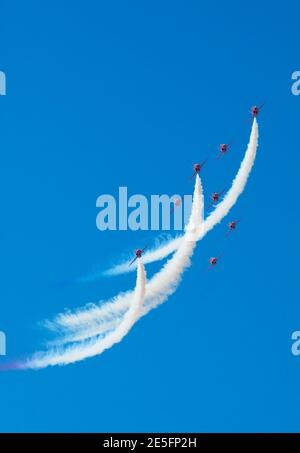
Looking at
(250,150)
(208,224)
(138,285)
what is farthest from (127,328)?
(250,150)

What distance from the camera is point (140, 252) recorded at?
68.1 meters

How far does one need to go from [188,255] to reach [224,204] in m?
4.04

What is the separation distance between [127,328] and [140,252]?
171 inches
